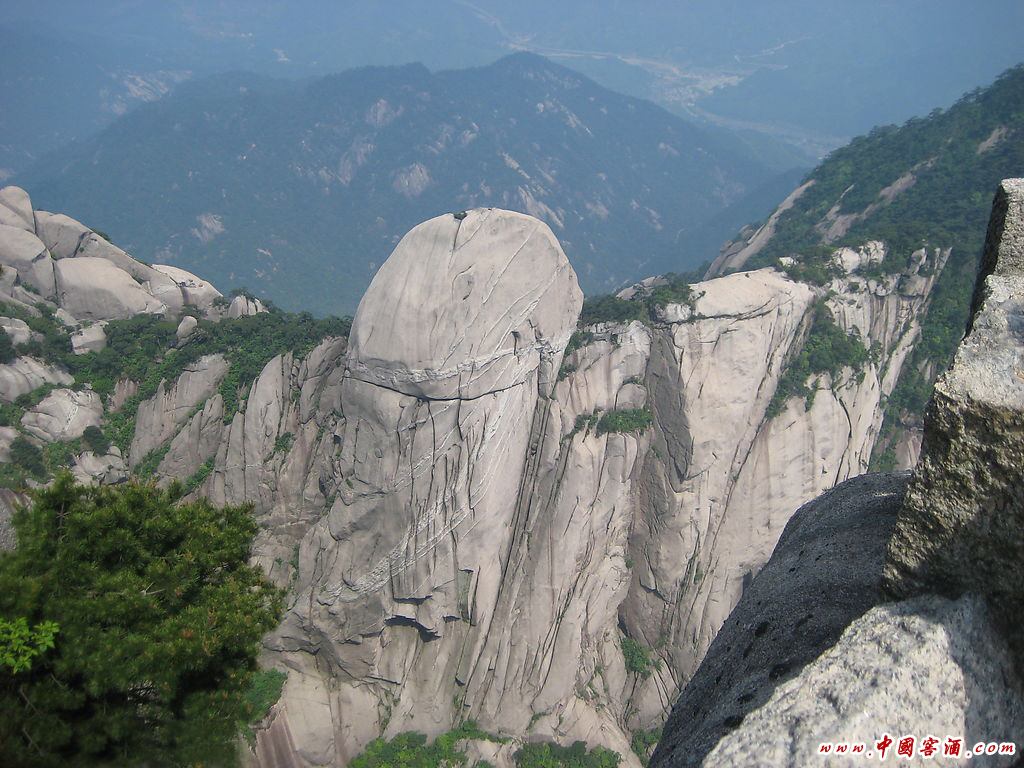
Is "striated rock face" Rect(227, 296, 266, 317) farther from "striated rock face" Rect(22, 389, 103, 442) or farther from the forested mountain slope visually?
the forested mountain slope

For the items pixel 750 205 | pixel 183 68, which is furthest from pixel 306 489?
pixel 183 68

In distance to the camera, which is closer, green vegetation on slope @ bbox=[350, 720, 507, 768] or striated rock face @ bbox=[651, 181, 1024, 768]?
striated rock face @ bbox=[651, 181, 1024, 768]

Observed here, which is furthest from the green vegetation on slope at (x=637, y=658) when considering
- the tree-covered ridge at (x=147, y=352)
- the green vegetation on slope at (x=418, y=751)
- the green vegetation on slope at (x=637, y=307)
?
the tree-covered ridge at (x=147, y=352)

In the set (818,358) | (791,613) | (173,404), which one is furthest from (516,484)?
(791,613)

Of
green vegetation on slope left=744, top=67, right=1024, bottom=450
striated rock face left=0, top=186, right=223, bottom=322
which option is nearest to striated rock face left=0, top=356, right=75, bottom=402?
striated rock face left=0, top=186, right=223, bottom=322

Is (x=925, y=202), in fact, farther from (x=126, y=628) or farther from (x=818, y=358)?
(x=126, y=628)

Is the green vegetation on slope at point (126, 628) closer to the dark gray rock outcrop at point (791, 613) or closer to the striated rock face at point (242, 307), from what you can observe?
the dark gray rock outcrop at point (791, 613)

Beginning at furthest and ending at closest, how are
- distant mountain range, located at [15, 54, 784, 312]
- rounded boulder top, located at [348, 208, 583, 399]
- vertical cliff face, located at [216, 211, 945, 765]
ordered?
distant mountain range, located at [15, 54, 784, 312], vertical cliff face, located at [216, 211, 945, 765], rounded boulder top, located at [348, 208, 583, 399]
